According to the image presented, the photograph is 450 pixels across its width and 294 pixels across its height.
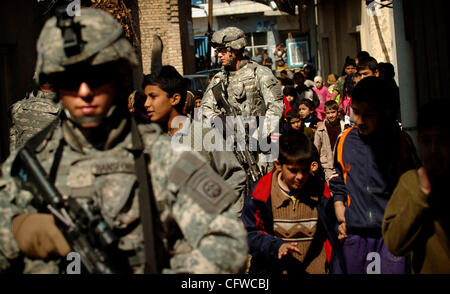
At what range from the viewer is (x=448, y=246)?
9.12 ft

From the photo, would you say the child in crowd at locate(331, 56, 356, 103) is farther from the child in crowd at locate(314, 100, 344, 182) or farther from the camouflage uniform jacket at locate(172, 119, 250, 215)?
the camouflage uniform jacket at locate(172, 119, 250, 215)

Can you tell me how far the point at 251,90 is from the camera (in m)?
Result: 6.92

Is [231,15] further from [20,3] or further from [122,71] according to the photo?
[122,71]

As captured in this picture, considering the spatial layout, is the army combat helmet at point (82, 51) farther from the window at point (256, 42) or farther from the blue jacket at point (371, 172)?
the window at point (256, 42)

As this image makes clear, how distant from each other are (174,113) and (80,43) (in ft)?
7.87

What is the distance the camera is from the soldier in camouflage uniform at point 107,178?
85.0 inches

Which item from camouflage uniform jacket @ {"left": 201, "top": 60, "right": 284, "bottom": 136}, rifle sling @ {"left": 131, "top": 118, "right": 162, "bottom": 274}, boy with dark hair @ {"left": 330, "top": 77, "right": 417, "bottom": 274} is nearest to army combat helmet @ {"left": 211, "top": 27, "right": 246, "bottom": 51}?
camouflage uniform jacket @ {"left": 201, "top": 60, "right": 284, "bottom": 136}

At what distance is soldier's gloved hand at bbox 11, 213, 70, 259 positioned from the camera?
2.22 metres

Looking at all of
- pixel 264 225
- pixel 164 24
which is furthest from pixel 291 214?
pixel 164 24

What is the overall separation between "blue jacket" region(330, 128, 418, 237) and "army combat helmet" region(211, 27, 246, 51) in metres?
3.44

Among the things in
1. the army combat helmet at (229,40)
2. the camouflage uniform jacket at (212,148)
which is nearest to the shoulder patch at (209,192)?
the camouflage uniform jacket at (212,148)
